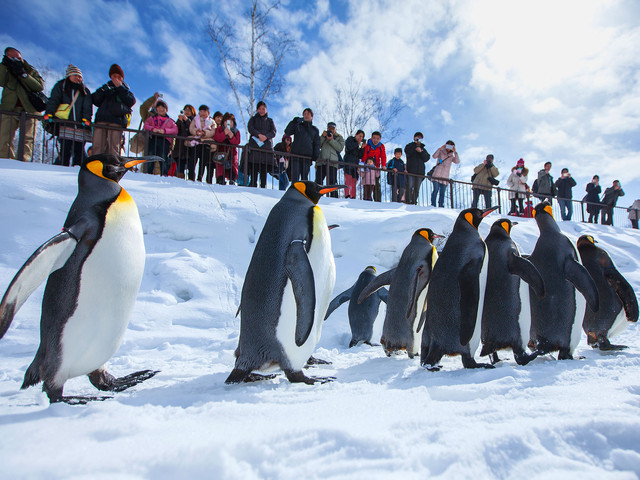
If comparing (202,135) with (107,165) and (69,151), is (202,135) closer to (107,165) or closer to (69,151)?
(69,151)

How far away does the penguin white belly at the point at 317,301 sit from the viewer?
2.04 meters

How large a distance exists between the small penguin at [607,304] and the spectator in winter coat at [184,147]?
6.36 metres

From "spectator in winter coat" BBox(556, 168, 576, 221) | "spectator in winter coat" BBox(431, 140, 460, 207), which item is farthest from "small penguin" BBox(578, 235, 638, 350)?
"spectator in winter coat" BBox(556, 168, 576, 221)

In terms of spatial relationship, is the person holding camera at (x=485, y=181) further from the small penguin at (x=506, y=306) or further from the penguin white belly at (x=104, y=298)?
the penguin white belly at (x=104, y=298)

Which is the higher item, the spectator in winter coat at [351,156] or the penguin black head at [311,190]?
the spectator in winter coat at [351,156]

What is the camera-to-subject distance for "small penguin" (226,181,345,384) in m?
1.99

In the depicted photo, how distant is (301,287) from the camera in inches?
78.4

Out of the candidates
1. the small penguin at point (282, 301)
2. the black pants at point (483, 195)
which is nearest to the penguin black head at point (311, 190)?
the small penguin at point (282, 301)

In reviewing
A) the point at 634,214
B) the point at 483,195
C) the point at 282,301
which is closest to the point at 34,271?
the point at 282,301

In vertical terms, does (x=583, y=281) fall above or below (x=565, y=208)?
below

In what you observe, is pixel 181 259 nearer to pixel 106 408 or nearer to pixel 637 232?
pixel 106 408

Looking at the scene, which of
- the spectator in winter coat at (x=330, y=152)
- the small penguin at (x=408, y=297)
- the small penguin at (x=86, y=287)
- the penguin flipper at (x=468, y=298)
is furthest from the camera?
the spectator in winter coat at (x=330, y=152)

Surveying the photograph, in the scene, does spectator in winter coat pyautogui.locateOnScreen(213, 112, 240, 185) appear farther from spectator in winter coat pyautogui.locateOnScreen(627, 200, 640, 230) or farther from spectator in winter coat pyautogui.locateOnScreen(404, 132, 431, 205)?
spectator in winter coat pyautogui.locateOnScreen(627, 200, 640, 230)

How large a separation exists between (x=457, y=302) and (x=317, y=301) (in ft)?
2.93
